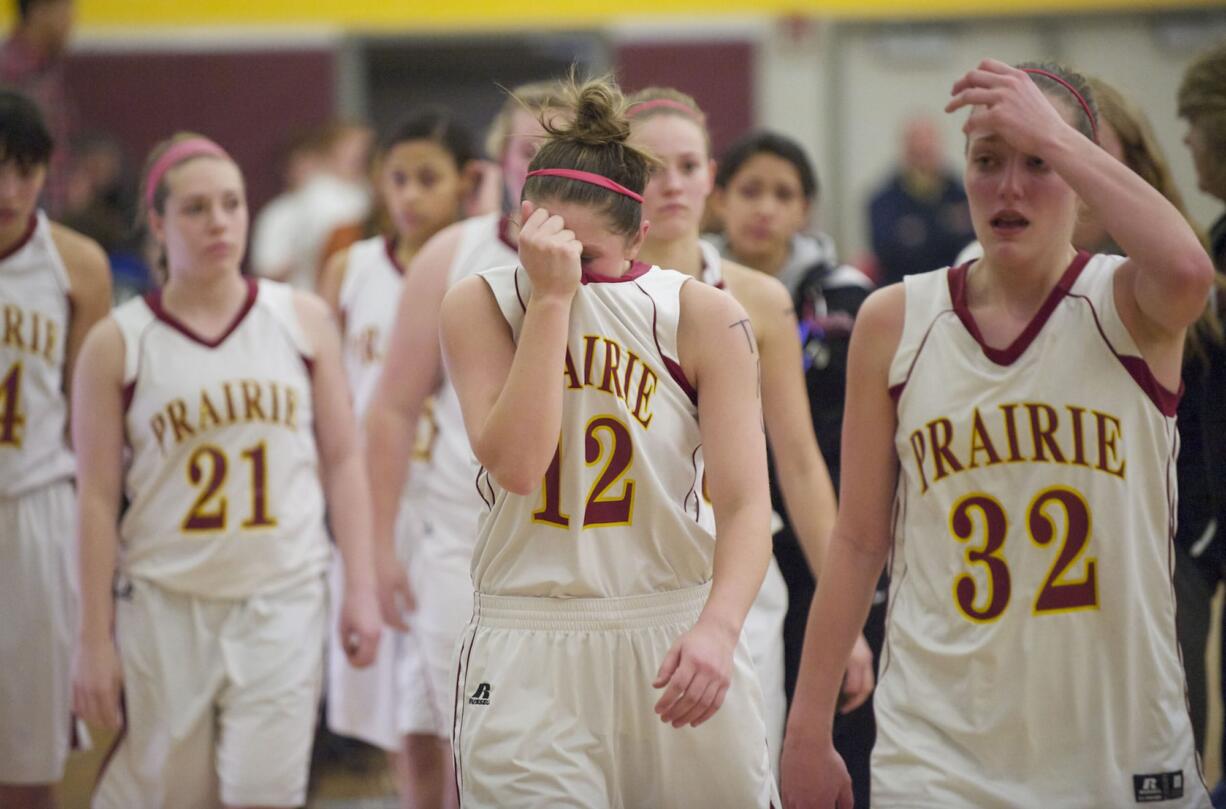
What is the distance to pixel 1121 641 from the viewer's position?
8.46ft

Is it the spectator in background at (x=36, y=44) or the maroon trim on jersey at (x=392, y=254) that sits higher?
the spectator in background at (x=36, y=44)

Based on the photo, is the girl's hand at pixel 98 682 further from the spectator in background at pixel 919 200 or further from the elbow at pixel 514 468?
the spectator in background at pixel 919 200

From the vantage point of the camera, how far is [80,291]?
450cm

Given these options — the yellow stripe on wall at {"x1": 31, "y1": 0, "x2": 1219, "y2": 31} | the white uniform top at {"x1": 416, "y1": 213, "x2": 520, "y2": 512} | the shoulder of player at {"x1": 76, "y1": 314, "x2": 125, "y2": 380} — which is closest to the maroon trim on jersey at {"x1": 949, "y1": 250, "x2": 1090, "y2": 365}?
the white uniform top at {"x1": 416, "y1": 213, "x2": 520, "y2": 512}

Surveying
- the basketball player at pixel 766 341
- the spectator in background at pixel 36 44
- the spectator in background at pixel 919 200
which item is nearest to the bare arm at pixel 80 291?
the spectator in background at pixel 36 44

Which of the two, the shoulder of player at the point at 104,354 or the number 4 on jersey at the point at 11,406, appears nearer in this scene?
the shoulder of player at the point at 104,354

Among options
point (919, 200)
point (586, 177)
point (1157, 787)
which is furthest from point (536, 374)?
point (919, 200)

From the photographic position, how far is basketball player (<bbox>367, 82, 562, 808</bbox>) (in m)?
4.13

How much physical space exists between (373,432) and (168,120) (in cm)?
962

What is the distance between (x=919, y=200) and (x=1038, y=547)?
921cm

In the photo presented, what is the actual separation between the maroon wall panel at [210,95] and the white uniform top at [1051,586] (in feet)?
35.8

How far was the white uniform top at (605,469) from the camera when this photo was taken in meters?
2.61

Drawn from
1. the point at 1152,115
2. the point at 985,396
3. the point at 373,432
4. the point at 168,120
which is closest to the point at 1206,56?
the point at 985,396

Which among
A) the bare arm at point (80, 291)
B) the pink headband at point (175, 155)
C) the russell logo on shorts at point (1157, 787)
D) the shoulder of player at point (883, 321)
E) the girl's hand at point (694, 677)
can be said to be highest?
the pink headband at point (175, 155)
